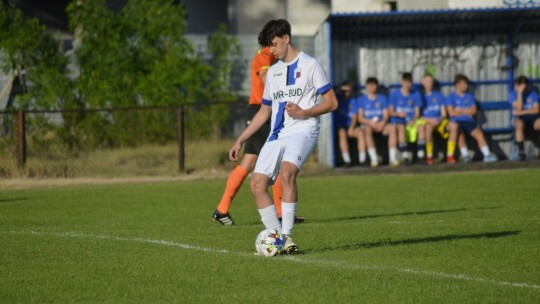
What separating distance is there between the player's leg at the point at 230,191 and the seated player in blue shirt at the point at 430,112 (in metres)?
10.6

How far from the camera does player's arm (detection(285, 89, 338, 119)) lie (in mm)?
9391

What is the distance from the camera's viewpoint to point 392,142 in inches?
910

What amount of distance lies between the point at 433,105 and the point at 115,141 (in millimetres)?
6824

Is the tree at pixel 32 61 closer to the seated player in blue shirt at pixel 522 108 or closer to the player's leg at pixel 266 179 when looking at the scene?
the seated player in blue shirt at pixel 522 108

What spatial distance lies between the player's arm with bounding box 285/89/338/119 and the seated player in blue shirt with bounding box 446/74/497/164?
13.9m

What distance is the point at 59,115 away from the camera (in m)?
23.8

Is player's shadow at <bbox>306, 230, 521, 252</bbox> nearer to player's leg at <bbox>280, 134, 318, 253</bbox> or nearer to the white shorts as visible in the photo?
player's leg at <bbox>280, 134, 318, 253</bbox>

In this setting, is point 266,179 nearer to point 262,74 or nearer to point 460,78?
point 262,74

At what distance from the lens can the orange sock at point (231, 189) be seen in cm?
1280

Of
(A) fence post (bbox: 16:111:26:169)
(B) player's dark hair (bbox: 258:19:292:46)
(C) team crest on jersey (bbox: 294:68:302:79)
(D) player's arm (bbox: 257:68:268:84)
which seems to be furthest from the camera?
(A) fence post (bbox: 16:111:26:169)

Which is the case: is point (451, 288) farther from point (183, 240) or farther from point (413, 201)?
point (413, 201)

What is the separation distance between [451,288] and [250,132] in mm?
2866

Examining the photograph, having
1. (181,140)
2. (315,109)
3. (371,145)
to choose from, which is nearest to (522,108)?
(371,145)

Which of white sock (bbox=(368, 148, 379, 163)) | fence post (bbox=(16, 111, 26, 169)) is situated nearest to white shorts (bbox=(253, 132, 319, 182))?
fence post (bbox=(16, 111, 26, 169))
